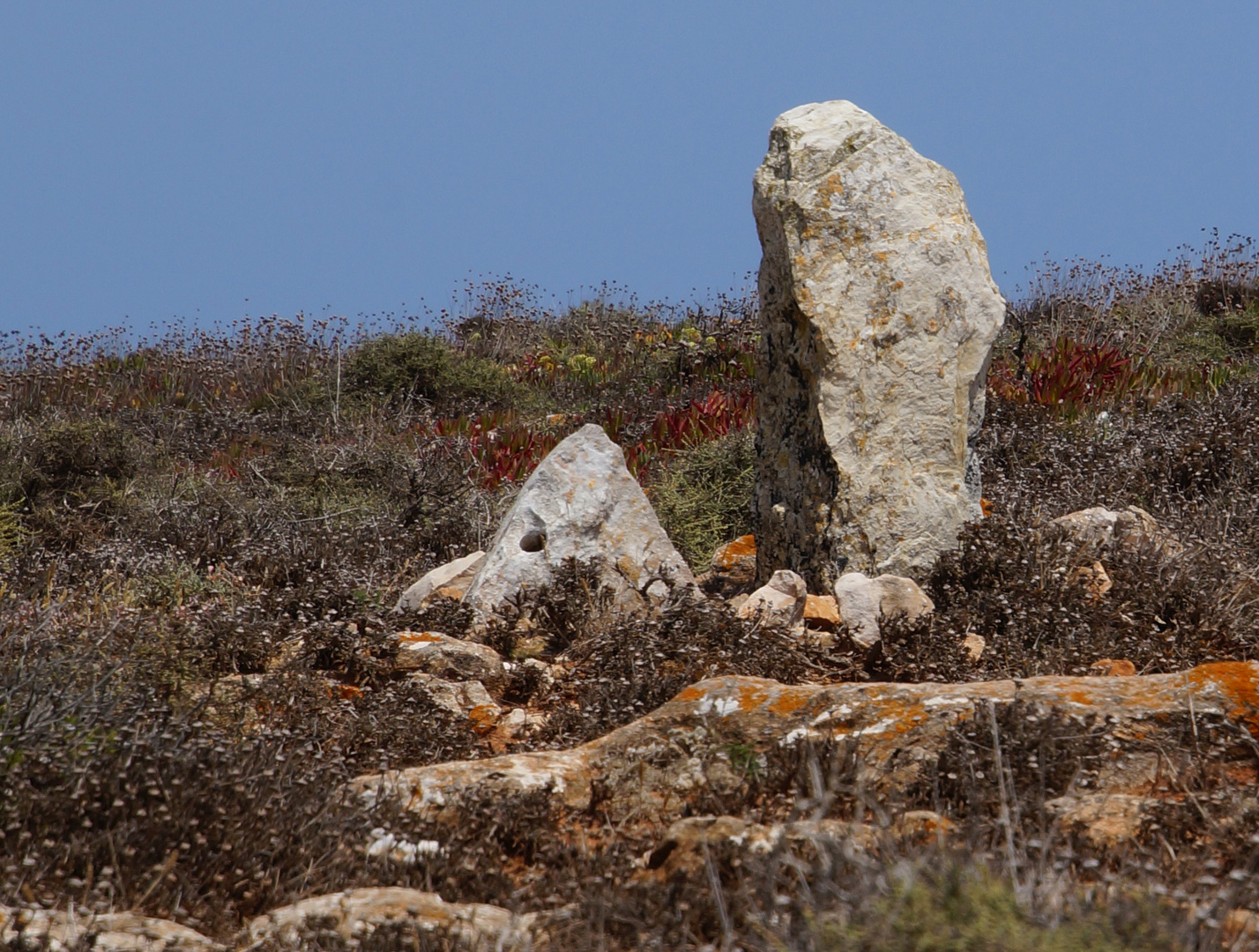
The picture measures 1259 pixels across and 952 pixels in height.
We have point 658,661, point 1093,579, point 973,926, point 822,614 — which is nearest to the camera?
point 973,926

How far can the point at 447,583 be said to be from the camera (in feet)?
20.0

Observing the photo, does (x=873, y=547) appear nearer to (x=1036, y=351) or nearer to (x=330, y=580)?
(x=330, y=580)

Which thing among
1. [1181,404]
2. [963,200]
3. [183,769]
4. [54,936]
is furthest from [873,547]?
[1181,404]

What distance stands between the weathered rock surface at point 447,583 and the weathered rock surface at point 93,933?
346 centimetres

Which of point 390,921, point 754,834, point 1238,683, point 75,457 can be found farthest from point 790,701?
point 75,457

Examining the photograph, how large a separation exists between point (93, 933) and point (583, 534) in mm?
3609

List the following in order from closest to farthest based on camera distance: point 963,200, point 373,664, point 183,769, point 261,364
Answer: point 183,769
point 373,664
point 963,200
point 261,364

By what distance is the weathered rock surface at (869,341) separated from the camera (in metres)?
5.73

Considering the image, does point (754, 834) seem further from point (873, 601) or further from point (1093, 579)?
point (1093, 579)

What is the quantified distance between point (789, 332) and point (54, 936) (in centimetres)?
443

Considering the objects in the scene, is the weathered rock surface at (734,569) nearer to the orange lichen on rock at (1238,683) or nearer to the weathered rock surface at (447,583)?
the weathered rock surface at (447,583)

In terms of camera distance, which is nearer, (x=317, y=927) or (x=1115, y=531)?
(x=317, y=927)

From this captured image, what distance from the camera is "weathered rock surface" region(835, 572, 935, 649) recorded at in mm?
5019

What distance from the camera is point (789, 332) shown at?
19.3 ft
